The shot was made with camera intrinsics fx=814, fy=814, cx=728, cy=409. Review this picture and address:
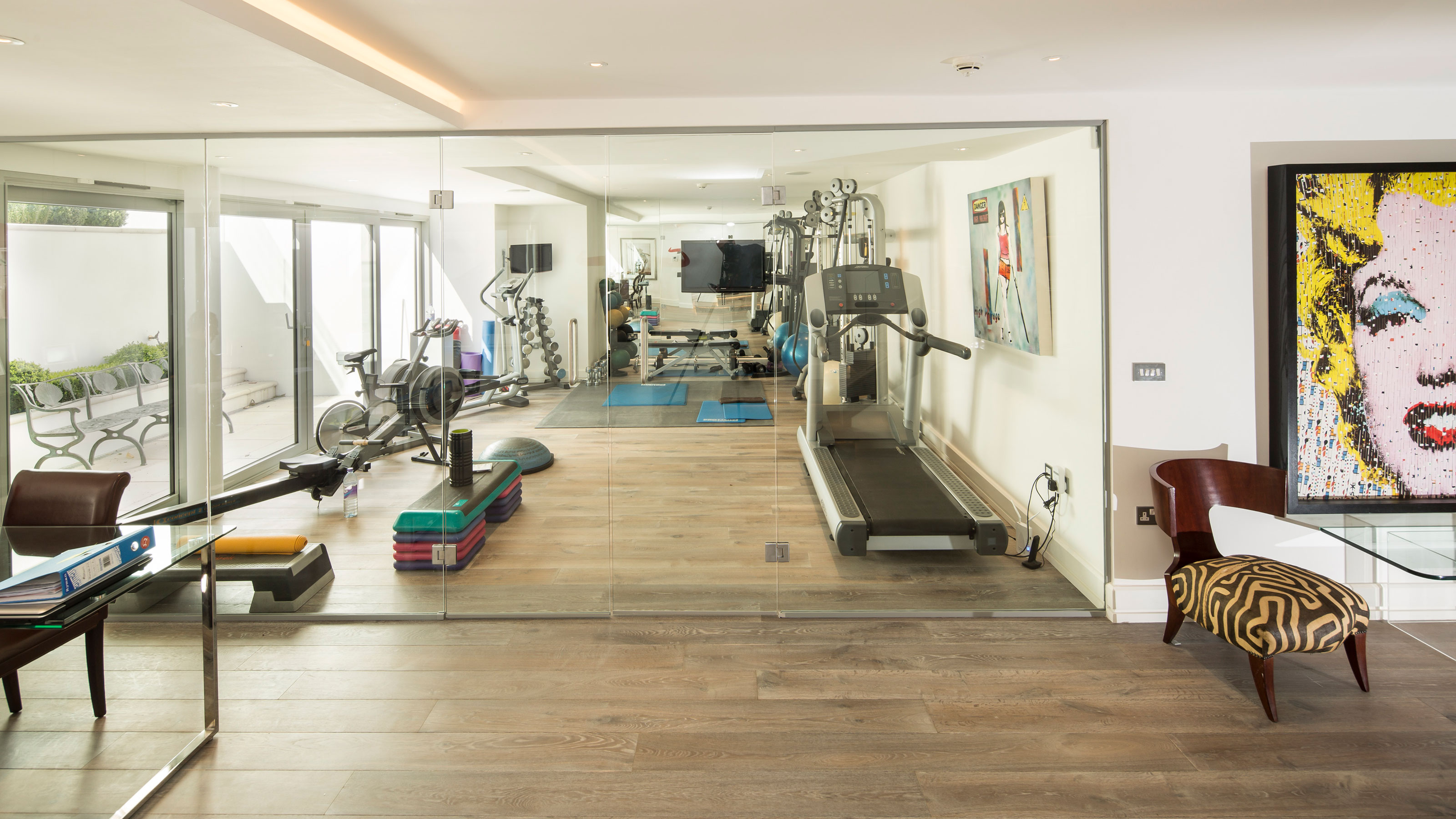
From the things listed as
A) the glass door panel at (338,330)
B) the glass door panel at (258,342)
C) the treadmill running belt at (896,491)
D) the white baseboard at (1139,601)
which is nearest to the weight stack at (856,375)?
the treadmill running belt at (896,491)

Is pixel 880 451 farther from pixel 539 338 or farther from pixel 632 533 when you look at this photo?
pixel 539 338

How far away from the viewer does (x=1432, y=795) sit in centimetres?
237

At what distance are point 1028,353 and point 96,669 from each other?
13.0 feet

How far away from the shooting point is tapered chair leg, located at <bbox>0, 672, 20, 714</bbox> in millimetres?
2777

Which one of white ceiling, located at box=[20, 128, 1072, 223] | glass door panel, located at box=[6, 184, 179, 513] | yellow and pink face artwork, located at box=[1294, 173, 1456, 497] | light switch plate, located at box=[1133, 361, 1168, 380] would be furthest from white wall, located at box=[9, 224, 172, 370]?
yellow and pink face artwork, located at box=[1294, 173, 1456, 497]

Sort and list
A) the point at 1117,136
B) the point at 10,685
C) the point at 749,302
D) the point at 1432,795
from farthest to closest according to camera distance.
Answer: the point at 749,302
the point at 1117,136
the point at 10,685
the point at 1432,795

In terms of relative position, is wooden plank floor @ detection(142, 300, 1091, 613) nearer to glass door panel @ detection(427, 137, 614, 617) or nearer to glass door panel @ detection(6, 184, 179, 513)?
glass door panel @ detection(427, 137, 614, 617)

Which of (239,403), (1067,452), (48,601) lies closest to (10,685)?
(48,601)

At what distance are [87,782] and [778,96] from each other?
3.54 meters

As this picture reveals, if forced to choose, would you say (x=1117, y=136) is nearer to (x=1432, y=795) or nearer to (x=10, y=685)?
(x=1432, y=795)

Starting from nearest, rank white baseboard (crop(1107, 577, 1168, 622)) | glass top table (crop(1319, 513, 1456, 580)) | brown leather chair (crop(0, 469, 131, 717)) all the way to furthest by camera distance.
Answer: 1. glass top table (crop(1319, 513, 1456, 580))
2. brown leather chair (crop(0, 469, 131, 717))
3. white baseboard (crop(1107, 577, 1168, 622))

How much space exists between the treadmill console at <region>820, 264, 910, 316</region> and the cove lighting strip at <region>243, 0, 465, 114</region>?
5.97 feet

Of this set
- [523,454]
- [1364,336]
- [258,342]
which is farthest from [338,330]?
[1364,336]

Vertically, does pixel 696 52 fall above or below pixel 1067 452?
above
